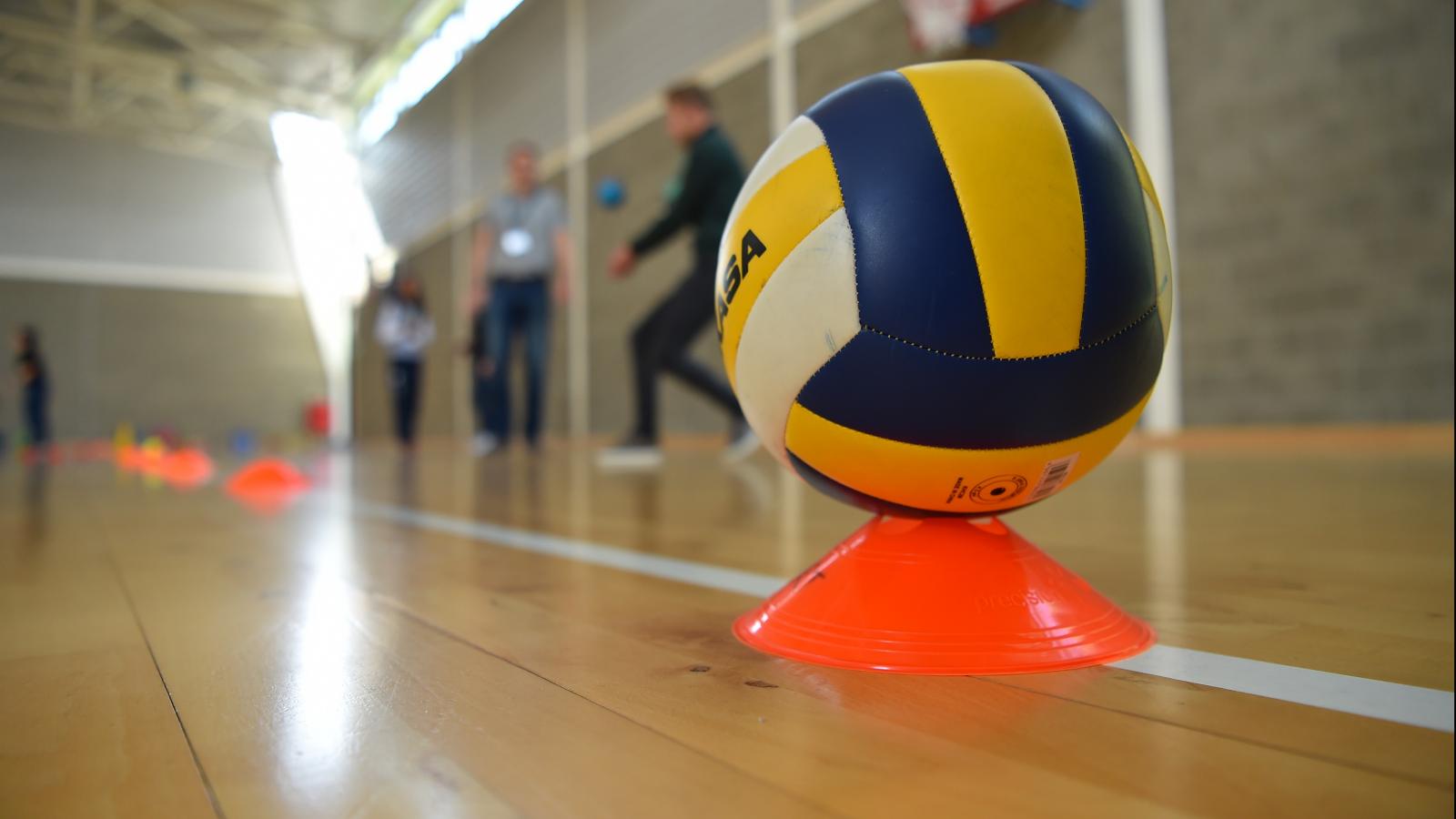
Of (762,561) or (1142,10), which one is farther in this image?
(1142,10)

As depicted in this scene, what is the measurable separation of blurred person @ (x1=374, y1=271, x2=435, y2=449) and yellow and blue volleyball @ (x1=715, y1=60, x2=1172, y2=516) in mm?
7860

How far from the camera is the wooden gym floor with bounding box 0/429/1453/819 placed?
0.59 metres

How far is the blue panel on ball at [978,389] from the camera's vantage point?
89cm

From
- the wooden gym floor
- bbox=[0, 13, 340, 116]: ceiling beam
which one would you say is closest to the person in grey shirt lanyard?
the wooden gym floor

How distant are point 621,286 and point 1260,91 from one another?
235 inches

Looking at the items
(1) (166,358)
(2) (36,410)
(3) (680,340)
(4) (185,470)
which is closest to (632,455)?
(3) (680,340)

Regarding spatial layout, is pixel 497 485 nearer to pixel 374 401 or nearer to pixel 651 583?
pixel 651 583

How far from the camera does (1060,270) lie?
887mm

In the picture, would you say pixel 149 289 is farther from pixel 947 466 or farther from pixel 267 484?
pixel 947 466

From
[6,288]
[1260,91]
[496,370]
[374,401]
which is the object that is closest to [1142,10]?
[1260,91]

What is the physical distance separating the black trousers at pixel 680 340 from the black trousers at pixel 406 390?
424 centimetres

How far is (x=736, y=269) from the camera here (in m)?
1.04

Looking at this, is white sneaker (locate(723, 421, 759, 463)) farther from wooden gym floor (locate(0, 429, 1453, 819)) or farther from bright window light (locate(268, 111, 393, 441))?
bright window light (locate(268, 111, 393, 441))

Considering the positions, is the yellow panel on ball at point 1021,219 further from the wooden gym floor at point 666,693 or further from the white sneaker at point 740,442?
the white sneaker at point 740,442
